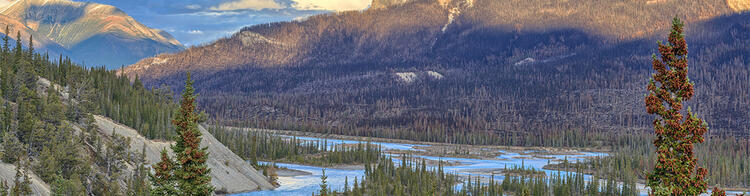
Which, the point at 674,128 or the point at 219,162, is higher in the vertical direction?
the point at 674,128

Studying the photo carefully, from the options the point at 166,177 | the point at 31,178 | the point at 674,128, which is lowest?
the point at 31,178

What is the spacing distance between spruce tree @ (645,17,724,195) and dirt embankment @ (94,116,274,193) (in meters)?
55.1

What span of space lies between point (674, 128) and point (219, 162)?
69852 millimetres

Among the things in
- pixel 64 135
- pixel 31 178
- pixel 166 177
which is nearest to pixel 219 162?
pixel 64 135

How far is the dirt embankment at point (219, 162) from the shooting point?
8006 cm

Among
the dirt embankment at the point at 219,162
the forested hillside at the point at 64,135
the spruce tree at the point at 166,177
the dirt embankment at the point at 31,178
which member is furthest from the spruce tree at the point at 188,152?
the dirt embankment at the point at 219,162

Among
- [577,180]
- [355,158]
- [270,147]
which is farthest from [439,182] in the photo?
[270,147]

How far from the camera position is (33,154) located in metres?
62.5

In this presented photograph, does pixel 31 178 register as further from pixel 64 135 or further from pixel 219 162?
pixel 219 162

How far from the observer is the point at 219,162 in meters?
91.2

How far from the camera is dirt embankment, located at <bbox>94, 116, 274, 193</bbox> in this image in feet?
263

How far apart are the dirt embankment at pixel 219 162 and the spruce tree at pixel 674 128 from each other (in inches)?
2168

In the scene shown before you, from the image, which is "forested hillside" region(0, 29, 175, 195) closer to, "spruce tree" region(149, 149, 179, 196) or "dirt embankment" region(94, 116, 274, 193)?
"dirt embankment" region(94, 116, 274, 193)

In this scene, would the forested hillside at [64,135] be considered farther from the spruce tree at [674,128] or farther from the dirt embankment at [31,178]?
the spruce tree at [674,128]
